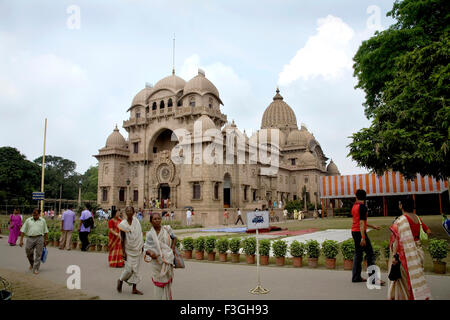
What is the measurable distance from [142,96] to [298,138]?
28.1 m

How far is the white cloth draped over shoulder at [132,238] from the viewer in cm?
670

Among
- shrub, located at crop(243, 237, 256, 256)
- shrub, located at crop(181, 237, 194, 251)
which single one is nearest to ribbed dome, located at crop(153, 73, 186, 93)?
shrub, located at crop(181, 237, 194, 251)

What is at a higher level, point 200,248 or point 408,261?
point 408,261

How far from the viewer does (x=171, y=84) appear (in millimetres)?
38219

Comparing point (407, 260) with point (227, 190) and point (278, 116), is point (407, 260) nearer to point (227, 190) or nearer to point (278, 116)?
point (227, 190)

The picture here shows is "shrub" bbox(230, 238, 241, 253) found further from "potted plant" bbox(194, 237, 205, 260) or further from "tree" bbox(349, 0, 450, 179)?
"tree" bbox(349, 0, 450, 179)

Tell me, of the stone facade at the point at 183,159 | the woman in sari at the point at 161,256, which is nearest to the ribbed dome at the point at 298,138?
the stone facade at the point at 183,159

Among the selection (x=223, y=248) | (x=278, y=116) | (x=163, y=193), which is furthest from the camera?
(x=278, y=116)

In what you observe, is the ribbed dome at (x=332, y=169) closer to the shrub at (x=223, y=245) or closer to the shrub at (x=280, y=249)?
the shrub at (x=223, y=245)

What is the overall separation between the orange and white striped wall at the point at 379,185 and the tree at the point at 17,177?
126 ft

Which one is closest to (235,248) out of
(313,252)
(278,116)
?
(313,252)
